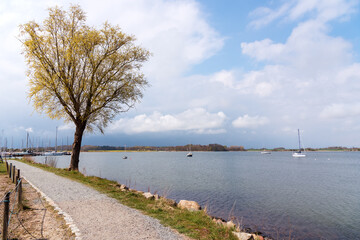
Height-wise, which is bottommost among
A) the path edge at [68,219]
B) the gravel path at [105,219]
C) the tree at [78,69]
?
the gravel path at [105,219]

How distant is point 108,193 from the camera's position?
1359 centimetres

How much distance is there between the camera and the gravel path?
727 cm

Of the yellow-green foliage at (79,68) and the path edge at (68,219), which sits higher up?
the yellow-green foliage at (79,68)

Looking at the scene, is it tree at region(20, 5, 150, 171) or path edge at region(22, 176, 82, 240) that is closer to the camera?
path edge at region(22, 176, 82, 240)

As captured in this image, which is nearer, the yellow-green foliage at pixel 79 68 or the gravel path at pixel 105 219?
the gravel path at pixel 105 219

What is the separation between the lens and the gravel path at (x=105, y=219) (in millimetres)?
7266

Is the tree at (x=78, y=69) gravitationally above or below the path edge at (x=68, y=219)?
above

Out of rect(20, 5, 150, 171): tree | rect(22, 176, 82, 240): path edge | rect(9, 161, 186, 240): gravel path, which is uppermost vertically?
rect(20, 5, 150, 171): tree

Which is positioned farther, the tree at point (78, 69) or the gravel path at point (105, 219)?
the tree at point (78, 69)

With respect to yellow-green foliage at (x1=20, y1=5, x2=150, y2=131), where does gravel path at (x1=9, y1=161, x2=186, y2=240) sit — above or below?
below

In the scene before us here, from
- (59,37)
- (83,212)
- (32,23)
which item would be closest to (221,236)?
(83,212)

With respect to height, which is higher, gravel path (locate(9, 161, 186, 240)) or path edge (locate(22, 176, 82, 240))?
path edge (locate(22, 176, 82, 240))

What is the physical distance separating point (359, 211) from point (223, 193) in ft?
40.6

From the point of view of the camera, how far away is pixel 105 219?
28.5ft
